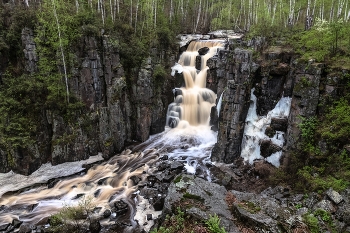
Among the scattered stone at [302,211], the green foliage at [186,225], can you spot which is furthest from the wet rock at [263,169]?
the green foliage at [186,225]

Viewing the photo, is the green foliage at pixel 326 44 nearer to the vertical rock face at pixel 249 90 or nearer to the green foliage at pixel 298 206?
the vertical rock face at pixel 249 90

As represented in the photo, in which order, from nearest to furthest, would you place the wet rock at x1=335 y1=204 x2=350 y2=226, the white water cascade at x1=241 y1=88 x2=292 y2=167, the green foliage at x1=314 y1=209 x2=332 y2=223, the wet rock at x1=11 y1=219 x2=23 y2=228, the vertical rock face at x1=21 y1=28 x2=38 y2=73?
the wet rock at x1=335 y1=204 x2=350 y2=226 < the green foliage at x1=314 y1=209 x2=332 y2=223 < the wet rock at x1=11 y1=219 x2=23 y2=228 < the white water cascade at x1=241 y1=88 x2=292 y2=167 < the vertical rock face at x1=21 y1=28 x2=38 y2=73

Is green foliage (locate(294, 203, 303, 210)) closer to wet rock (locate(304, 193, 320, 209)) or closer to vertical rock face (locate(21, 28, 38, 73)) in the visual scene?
wet rock (locate(304, 193, 320, 209))

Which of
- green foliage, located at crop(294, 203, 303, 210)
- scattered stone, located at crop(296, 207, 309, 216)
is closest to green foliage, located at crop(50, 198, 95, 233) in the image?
scattered stone, located at crop(296, 207, 309, 216)

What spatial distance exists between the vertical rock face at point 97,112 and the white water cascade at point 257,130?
929 centimetres

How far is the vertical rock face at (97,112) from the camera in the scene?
61.2ft

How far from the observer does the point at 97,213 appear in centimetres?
1395

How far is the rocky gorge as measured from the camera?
10719 millimetres

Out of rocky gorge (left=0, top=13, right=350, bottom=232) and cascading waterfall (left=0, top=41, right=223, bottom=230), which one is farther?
cascading waterfall (left=0, top=41, right=223, bottom=230)

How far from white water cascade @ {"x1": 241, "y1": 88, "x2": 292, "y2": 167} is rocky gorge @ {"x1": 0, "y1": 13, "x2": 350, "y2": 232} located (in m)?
0.23

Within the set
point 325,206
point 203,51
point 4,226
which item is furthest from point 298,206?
point 203,51

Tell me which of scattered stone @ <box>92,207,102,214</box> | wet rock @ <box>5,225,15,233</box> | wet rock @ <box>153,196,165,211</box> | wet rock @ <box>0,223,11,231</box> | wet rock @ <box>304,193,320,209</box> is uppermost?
wet rock @ <box>304,193,320,209</box>

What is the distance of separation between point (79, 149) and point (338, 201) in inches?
723

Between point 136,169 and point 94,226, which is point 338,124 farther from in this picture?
point 94,226
